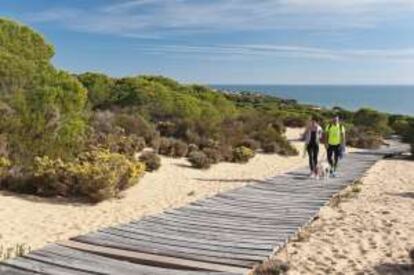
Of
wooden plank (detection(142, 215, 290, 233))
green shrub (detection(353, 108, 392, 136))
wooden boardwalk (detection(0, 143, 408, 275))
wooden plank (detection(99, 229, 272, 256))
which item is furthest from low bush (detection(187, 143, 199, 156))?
green shrub (detection(353, 108, 392, 136))

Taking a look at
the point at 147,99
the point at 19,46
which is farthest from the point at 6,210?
the point at 147,99

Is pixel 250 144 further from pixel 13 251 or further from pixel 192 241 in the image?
pixel 13 251

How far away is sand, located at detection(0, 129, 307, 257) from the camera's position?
10.1 metres

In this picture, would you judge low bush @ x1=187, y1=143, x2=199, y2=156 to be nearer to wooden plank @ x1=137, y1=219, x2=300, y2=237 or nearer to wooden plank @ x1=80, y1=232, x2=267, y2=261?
wooden plank @ x1=137, y1=219, x2=300, y2=237

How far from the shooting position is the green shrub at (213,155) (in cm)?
2073

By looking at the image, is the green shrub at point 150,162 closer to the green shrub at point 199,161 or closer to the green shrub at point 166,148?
the green shrub at point 199,161

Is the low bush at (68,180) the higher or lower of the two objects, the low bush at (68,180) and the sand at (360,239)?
the higher

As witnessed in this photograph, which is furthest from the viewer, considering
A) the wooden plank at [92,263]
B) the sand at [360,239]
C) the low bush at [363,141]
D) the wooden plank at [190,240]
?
the low bush at [363,141]

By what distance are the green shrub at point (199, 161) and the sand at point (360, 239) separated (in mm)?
5337

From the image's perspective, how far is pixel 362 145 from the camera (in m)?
33.0

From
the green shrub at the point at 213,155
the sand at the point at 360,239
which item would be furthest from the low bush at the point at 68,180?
the green shrub at the point at 213,155

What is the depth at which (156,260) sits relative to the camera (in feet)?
26.4

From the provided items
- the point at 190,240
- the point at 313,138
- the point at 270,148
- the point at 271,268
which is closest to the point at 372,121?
the point at 270,148

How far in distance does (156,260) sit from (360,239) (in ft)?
11.8
